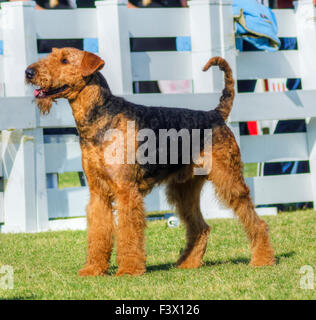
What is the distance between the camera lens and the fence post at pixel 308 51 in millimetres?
7879

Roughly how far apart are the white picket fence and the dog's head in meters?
2.32

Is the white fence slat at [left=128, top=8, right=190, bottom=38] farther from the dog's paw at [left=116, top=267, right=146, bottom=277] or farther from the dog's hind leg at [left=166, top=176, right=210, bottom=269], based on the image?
the dog's paw at [left=116, top=267, right=146, bottom=277]

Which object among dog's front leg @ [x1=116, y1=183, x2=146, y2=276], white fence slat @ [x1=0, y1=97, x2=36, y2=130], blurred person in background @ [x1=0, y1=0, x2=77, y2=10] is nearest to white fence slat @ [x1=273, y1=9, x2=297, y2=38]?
blurred person in background @ [x1=0, y1=0, x2=77, y2=10]

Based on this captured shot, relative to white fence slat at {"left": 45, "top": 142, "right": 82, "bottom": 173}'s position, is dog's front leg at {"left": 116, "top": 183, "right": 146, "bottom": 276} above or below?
below

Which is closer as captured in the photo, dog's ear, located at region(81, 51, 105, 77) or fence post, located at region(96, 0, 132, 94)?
dog's ear, located at region(81, 51, 105, 77)

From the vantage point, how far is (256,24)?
7.23 meters

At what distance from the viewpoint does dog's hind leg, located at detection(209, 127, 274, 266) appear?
4.72 metres

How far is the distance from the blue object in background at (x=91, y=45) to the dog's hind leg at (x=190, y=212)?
2.57 metres

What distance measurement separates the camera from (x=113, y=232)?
176 inches

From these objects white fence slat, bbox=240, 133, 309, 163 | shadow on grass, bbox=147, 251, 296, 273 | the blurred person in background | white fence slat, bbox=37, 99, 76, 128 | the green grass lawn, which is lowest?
shadow on grass, bbox=147, 251, 296, 273

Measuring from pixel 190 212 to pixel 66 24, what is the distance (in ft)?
9.71

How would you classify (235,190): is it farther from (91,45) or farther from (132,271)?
(91,45)
